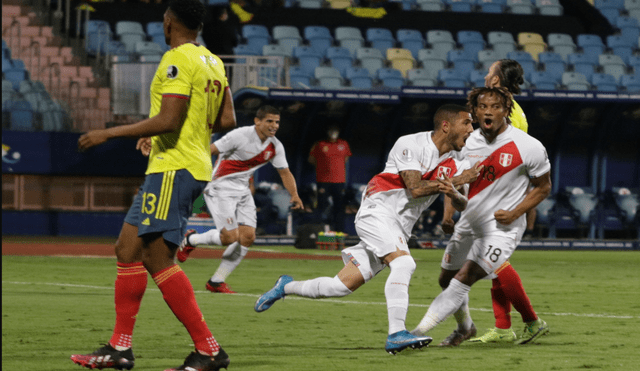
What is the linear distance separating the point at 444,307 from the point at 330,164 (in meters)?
12.7

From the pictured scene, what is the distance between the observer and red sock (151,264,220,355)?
475 centimetres

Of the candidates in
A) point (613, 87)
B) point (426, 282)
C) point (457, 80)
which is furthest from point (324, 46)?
point (426, 282)

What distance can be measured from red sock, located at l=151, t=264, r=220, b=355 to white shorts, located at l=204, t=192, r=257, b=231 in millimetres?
5605

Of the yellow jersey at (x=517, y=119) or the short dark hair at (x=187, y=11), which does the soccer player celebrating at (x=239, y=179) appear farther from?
the short dark hair at (x=187, y=11)

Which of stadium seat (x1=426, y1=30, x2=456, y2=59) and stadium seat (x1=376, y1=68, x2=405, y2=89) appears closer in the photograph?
stadium seat (x1=376, y1=68, x2=405, y2=89)

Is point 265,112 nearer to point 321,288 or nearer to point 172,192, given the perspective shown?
point 321,288

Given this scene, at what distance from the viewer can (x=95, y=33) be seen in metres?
22.2

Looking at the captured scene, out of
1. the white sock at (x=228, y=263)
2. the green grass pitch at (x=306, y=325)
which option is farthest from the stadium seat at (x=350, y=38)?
the white sock at (x=228, y=263)

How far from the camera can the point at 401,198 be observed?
6098mm

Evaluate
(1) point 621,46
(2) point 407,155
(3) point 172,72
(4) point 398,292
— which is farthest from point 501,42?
(3) point 172,72

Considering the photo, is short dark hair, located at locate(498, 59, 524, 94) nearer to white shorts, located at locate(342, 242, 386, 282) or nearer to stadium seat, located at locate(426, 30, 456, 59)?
white shorts, located at locate(342, 242, 386, 282)

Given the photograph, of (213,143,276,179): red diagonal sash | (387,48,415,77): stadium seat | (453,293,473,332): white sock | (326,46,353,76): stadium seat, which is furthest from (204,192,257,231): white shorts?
(387,48,415,77): stadium seat

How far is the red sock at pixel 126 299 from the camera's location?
4906mm

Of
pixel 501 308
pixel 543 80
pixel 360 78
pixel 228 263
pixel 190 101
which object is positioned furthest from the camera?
pixel 543 80
